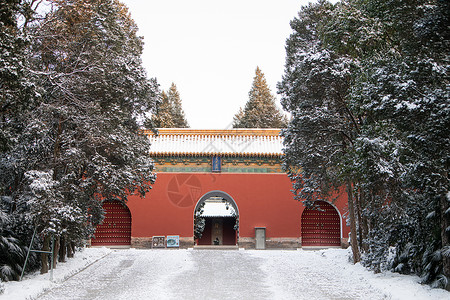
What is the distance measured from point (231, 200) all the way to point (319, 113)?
380 inches

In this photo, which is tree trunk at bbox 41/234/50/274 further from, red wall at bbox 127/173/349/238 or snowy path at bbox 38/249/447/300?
red wall at bbox 127/173/349/238

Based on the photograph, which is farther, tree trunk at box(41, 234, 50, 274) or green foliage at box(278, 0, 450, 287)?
tree trunk at box(41, 234, 50, 274)

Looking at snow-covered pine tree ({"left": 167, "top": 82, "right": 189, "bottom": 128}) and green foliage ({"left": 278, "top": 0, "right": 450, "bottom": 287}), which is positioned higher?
snow-covered pine tree ({"left": 167, "top": 82, "right": 189, "bottom": 128})

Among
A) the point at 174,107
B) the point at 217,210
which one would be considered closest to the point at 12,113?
the point at 217,210

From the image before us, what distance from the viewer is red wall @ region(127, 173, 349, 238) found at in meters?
19.9

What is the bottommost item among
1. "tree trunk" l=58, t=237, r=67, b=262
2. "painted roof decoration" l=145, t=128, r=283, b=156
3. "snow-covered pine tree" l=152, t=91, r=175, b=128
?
"tree trunk" l=58, t=237, r=67, b=262

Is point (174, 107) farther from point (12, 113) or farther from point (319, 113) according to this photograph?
point (12, 113)

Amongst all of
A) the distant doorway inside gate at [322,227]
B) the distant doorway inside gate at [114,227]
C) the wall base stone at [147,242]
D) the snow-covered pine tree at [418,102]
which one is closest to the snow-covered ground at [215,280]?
the snow-covered pine tree at [418,102]

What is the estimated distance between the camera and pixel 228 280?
34.8 feet

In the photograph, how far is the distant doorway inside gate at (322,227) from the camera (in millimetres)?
20359

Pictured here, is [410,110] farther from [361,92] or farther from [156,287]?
[156,287]

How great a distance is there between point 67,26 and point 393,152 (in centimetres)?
746

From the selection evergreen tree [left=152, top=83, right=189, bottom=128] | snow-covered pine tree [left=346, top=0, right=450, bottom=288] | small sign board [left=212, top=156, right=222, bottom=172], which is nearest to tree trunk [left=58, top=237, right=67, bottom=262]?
small sign board [left=212, top=156, right=222, bottom=172]

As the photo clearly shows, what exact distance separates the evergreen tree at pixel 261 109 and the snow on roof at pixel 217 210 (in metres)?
7.57
